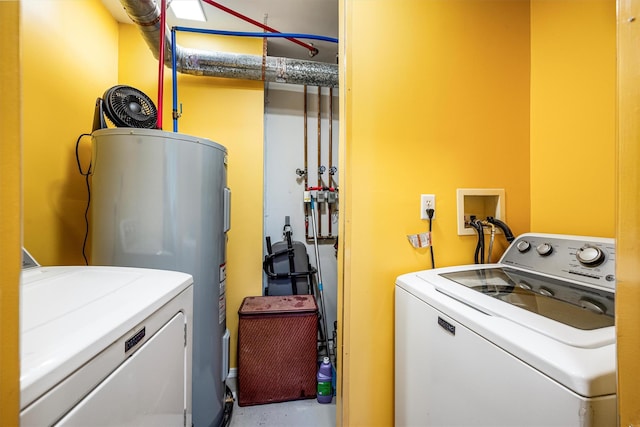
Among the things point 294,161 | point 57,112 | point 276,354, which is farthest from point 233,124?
Answer: point 276,354

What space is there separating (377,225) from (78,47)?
78.5 inches

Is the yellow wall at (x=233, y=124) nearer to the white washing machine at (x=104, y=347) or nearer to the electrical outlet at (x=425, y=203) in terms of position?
the white washing machine at (x=104, y=347)

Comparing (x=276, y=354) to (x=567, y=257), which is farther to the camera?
(x=276, y=354)

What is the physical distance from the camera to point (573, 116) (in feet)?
3.54

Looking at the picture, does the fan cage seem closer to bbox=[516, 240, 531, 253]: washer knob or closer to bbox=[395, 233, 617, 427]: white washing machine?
bbox=[395, 233, 617, 427]: white washing machine

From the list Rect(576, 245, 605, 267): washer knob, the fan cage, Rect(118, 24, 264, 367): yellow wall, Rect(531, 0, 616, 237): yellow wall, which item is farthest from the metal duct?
Rect(576, 245, 605, 267): washer knob

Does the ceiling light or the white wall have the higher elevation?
the ceiling light

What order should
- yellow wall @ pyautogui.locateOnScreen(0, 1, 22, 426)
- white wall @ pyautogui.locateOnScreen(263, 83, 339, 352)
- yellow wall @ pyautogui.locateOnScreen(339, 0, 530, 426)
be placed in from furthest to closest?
white wall @ pyautogui.locateOnScreen(263, 83, 339, 352) < yellow wall @ pyautogui.locateOnScreen(339, 0, 530, 426) < yellow wall @ pyautogui.locateOnScreen(0, 1, 22, 426)

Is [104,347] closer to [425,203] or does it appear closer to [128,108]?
[425,203]

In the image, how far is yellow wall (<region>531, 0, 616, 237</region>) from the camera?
0.97 meters

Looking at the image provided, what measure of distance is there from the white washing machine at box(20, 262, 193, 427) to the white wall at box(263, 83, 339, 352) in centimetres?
137

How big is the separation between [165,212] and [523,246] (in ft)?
5.29

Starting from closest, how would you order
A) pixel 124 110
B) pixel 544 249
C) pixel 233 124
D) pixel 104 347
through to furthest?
pixel 104 347, pixel 544 249, pixel 124 110, pixel 233 124

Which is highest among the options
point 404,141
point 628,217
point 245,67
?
point 245,67
